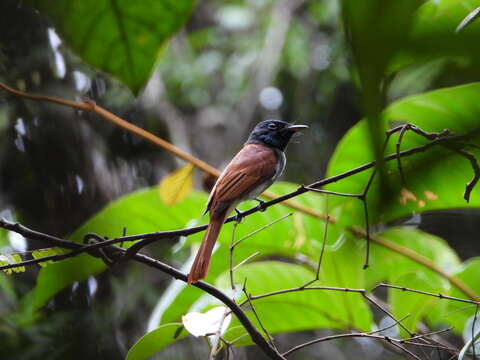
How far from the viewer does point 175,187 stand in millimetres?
A: 1475

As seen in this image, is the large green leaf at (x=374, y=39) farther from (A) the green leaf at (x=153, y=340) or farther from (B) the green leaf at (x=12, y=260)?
(A) the green leaf at (x=153, y=340)

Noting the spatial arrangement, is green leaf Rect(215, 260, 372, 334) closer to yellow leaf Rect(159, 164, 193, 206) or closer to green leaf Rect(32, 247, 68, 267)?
yellow leaf Rect(159, 164, 193, 206)

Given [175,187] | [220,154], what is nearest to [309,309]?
[175,187]

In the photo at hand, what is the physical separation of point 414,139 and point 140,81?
22.5 inches

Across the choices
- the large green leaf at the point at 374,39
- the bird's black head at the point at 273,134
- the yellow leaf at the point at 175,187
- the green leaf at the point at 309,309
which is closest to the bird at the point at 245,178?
the bird's black head at the point at 273,134

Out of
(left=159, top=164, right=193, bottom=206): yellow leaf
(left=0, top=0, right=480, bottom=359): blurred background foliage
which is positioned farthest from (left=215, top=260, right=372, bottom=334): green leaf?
(left=159, top=164, right=193, bottom=206): yellow leaf

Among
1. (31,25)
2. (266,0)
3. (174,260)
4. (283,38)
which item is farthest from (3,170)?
(266,0)

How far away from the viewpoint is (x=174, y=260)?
3928mm

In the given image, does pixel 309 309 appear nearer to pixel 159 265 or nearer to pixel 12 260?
pixel 159 265

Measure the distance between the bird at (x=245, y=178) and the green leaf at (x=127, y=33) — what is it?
51 centimetres

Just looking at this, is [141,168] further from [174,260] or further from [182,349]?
[182,349]

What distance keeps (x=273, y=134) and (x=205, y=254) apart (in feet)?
3.51

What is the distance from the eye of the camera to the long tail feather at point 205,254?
3.87 feet

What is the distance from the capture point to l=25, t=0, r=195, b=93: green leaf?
2.27 feet
